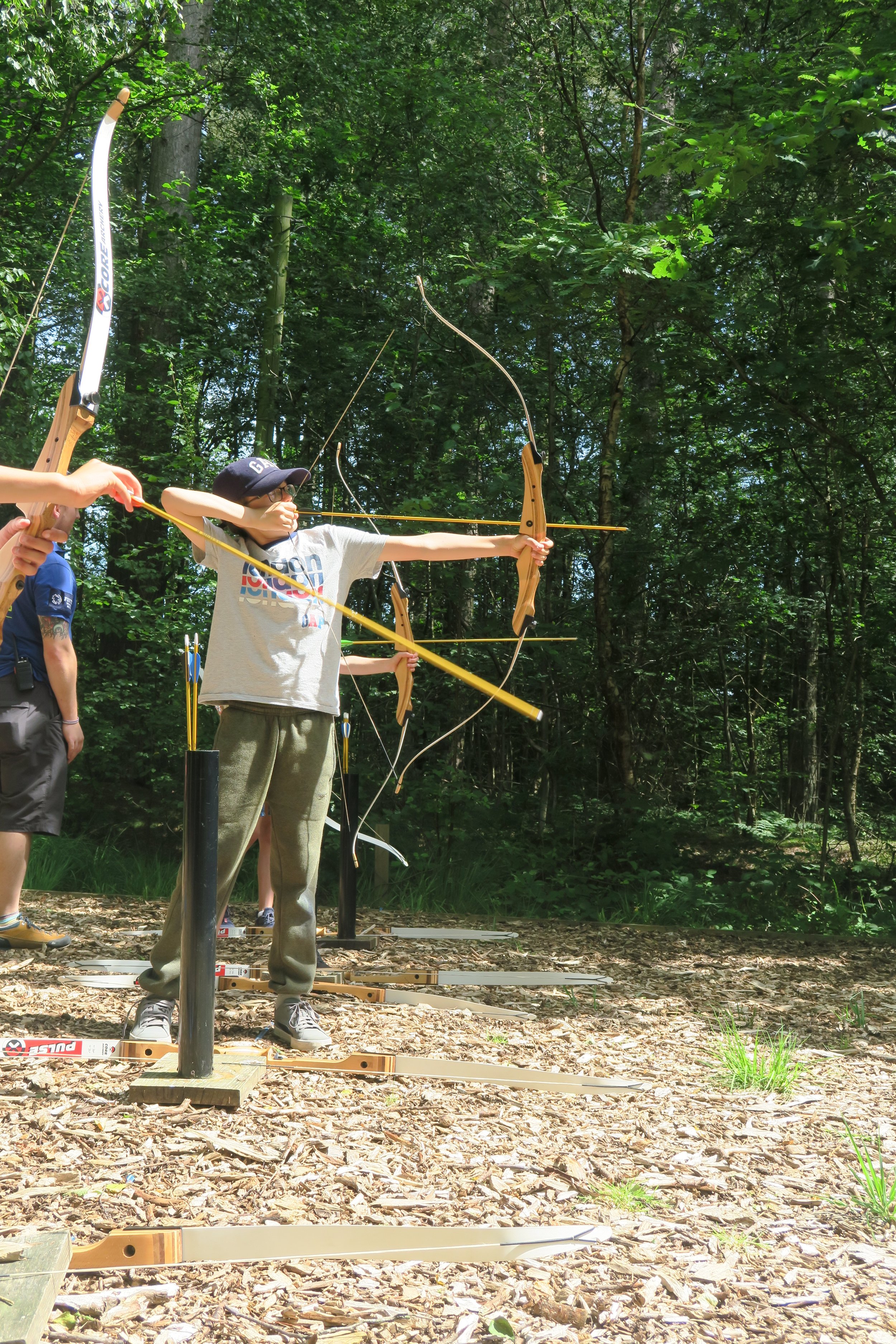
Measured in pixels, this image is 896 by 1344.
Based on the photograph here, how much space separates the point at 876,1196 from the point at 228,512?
2.22m

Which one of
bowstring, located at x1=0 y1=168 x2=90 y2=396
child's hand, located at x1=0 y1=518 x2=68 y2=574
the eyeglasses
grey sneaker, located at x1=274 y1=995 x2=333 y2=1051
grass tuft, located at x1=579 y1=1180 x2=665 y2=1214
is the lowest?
grass tuft, located at x1=579 y1=1180 x2=665 y2=1214

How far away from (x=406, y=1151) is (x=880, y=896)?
5.61 m

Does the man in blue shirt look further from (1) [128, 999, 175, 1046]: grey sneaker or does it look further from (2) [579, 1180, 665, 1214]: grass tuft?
(2) [579, 1180, 665, 1214]: grass tuft

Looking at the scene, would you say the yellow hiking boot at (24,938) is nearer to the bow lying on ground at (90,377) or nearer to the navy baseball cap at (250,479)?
the bow lying on ground at (90,377)

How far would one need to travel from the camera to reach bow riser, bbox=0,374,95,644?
253 cm

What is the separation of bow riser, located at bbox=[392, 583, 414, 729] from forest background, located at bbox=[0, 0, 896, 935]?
2.11m

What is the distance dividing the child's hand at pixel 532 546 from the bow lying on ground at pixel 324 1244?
1.80m

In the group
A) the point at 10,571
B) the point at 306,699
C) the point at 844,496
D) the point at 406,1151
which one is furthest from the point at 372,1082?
the point at 844,496

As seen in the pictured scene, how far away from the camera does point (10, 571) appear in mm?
2881

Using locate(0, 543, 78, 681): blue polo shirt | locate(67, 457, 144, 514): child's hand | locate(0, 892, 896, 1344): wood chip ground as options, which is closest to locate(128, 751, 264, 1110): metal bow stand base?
locate(0, 892, 896, 1344): wood chip ground

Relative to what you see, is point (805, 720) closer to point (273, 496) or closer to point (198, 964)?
point (273, 496)

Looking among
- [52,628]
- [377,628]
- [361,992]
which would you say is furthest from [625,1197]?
[52,628]

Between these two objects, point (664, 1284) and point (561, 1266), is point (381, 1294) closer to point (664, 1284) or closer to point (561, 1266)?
point (561, 1266)

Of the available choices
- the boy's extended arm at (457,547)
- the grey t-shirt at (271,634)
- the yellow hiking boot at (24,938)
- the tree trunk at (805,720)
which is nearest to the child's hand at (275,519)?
the grey t-shirt at (271,634)
